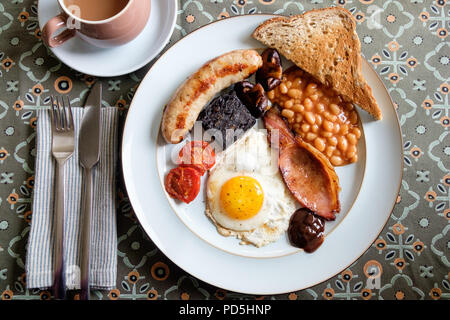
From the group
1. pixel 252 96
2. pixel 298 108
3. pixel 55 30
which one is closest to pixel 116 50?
pixel 55 30

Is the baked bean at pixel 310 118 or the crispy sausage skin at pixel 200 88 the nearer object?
the crispy sausage skin at pixel 200 88

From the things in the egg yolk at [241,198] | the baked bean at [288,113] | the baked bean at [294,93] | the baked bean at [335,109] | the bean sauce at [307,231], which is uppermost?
the baked bean at [294,93]

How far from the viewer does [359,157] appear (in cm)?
203

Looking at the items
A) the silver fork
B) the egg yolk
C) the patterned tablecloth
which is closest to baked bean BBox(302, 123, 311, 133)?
the egg yolk

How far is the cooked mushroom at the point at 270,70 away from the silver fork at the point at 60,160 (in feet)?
3.22

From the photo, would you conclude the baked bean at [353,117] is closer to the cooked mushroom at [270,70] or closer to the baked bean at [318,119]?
the baked bean at [318,119]

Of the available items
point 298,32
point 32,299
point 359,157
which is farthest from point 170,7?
point 32,299

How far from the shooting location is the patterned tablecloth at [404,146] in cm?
204

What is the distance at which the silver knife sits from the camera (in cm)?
190

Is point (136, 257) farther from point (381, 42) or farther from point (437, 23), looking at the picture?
point (437, 23)

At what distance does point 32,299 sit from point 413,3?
255 cm

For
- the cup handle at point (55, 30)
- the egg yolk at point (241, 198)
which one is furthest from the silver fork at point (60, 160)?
the egg yolk at point (241, 198)

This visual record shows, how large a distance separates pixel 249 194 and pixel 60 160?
0.95 m

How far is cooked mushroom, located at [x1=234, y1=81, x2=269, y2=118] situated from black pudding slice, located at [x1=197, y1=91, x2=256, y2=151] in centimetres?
2
